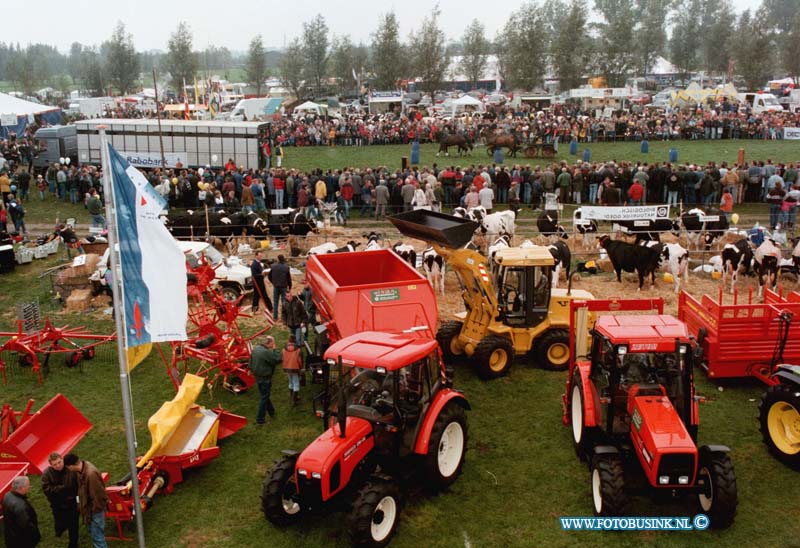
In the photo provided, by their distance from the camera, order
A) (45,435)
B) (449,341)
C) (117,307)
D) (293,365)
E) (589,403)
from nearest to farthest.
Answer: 1. (117,307)
2. (589,403)
3. (45,435)
4. (293,365)
5. (449,341)

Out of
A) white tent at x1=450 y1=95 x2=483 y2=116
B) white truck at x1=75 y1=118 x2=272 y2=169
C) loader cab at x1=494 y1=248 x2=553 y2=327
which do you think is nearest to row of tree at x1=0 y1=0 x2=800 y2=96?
white tent at x1=450 y1=95 x2=483 y2=116

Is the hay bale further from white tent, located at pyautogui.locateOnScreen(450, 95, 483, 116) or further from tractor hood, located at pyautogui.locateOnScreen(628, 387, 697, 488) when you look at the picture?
white tent, located at pyautogui.locateOnScreen(450, 95, 483, 116)

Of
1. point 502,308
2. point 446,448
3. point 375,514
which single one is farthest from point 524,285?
point 375,514

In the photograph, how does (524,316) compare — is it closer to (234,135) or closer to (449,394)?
(449,394)

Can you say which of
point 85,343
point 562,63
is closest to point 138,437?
point 85,343

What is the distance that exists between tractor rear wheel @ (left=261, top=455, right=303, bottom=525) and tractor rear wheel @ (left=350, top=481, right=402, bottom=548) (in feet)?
3.16

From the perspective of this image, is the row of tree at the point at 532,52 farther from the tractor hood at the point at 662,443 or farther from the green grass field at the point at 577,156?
the tractor hood at the point at 662,443

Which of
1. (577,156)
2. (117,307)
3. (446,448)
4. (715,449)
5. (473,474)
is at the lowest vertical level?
(473,474)

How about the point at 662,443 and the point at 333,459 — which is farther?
the point at 662,443

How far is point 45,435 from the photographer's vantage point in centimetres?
988

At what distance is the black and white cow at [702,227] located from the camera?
2008 cm

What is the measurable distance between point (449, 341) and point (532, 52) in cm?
6042

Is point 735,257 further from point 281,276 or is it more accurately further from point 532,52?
point 532,52

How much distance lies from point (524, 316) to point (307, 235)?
9851 millimetres
